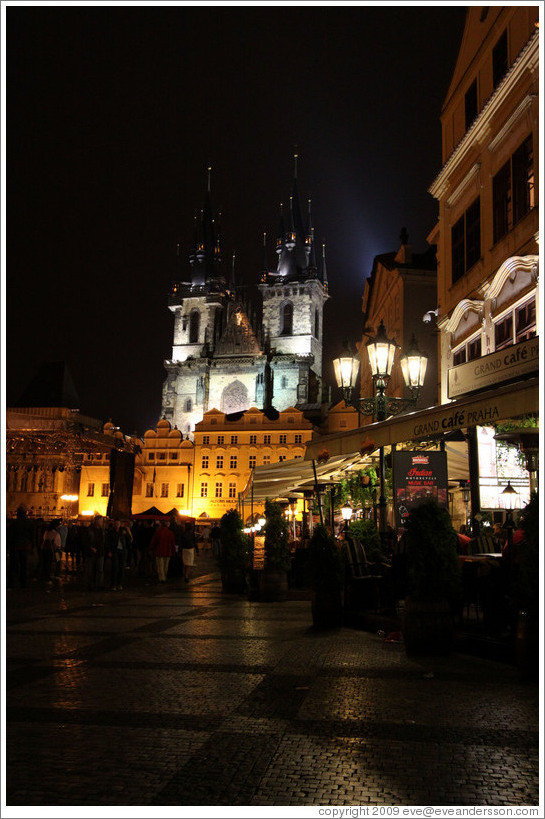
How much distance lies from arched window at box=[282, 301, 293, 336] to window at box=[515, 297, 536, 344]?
7944cm

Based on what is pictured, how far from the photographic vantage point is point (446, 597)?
8492 mm

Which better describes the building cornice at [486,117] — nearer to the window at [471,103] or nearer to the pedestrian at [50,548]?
the window at [471,103]

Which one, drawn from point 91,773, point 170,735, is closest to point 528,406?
point 170,735

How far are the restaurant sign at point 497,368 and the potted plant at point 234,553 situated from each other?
22.4 feet

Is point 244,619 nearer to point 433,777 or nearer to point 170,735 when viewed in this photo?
point 170,735

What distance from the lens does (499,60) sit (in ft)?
53.4

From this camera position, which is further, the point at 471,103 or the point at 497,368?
the point at 471,103

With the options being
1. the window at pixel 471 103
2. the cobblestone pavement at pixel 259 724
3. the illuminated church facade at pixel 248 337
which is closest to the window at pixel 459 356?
the window at pixel 471 103

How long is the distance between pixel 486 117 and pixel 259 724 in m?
14.9

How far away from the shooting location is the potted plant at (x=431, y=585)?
8.37 meters

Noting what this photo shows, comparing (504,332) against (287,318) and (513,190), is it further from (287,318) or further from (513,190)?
(287,318)

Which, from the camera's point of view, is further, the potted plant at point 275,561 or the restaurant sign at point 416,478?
the potted plant at point 275,561

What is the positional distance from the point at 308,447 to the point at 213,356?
80.8 m

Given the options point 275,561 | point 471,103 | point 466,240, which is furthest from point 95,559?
point 471,103
